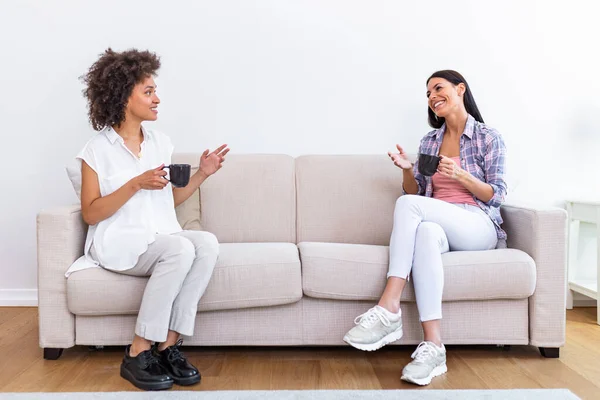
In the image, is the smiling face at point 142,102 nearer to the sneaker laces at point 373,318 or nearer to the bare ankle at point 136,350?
the bare ankle at point 136,350

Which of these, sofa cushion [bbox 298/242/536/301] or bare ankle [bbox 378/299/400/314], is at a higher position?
sofa cushion [bbox 298/242/536/301]

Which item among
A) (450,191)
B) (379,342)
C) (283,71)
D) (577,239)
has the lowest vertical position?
(379,342)

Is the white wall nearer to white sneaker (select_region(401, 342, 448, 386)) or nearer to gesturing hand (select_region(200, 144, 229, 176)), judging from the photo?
gesturing hand (select_region(200, 144, 229, 176))

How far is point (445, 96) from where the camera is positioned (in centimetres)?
272

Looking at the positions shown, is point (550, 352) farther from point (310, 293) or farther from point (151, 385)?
point (151, 385)

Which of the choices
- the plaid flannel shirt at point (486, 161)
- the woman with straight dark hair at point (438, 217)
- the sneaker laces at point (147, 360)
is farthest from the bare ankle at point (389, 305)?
the sneaker laces at point (147, 360)

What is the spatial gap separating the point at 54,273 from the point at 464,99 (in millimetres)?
1746

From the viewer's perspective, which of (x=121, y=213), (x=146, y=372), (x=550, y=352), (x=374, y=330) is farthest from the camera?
(x=550, y=352)

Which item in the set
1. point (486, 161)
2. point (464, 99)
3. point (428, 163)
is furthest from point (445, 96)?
point (428, 163)

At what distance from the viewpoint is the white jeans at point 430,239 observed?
2.30 metres

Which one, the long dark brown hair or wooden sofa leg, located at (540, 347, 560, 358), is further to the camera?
the long dark brown hair

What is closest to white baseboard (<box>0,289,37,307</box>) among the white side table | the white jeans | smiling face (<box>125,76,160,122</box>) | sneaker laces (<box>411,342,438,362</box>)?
smiling face (<box>125,76,160,122</box>)

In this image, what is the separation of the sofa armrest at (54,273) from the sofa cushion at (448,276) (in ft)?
2.83

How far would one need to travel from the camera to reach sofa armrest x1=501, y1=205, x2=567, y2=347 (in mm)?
2461
